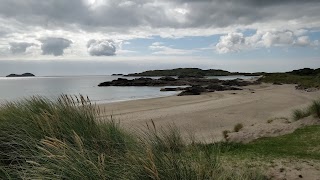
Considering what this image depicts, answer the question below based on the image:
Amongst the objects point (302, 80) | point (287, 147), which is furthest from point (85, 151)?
point (302, 80)

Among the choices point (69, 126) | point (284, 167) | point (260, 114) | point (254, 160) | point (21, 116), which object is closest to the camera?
point (69, 126)

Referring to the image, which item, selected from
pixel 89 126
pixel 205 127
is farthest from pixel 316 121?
pixel 89 126

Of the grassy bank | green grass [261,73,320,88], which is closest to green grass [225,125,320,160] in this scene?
the grassy bank

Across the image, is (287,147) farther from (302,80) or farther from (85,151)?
(302,80)

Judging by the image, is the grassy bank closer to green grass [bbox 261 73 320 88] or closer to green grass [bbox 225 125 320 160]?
green grass [bbox 225 125 320 160]

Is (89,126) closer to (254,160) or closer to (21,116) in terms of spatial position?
(21,116)

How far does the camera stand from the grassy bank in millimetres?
3488

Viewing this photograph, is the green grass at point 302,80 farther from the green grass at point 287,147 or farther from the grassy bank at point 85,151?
the grassy bank at point 85,151

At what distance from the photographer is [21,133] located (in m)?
5.22

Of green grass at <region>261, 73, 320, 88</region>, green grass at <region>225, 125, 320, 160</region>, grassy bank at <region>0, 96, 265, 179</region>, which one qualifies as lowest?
green grass at <region>261, 73, 320, 88</region>

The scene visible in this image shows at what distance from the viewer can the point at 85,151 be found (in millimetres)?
3930

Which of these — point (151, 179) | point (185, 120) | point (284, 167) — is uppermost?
point (151, 179)

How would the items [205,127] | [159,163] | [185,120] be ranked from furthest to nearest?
1. [185,120]
2. [205,127]
3. [159,163]

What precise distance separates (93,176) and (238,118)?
19.4 meters
